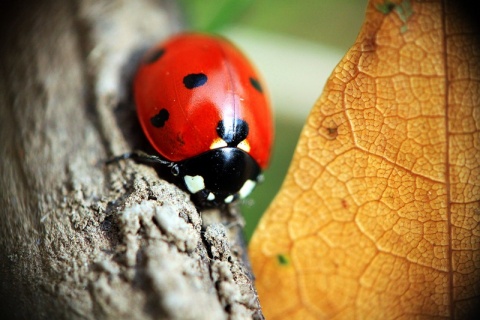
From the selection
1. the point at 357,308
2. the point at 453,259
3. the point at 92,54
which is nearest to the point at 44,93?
the point at 92,54

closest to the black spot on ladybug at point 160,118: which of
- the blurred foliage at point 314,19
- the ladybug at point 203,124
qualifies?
the ladybug at point 203,124

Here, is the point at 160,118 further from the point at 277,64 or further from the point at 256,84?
the point at 277,64

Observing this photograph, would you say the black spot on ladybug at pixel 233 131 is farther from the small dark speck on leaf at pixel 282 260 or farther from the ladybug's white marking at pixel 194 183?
the small dark speck on leaf at pixel 282 260

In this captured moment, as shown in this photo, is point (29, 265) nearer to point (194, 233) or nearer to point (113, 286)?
point (113, 286)

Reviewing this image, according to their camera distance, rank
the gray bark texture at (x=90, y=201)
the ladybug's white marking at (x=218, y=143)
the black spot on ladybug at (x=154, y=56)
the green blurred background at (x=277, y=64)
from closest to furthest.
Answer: the gray bark texture at (x=90, y=201) → the ladybug's white marking at (x=218, y=143) → the black spot on ladybug at (x=154, y=56) → the green blurred background at (x=277, y=64)

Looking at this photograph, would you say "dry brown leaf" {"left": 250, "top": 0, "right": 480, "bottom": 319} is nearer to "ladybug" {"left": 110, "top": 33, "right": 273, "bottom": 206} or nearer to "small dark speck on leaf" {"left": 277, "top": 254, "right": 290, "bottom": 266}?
"small dark speck on leaf" {"left": 277, "top": 254, "right": 290, "bottom": 266}

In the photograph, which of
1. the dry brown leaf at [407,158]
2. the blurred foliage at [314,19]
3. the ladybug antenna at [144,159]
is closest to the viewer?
the dry brown leaf at [407,158]

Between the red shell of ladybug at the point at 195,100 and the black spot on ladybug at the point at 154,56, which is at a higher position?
the black spot on ladybug at the point at 154,56

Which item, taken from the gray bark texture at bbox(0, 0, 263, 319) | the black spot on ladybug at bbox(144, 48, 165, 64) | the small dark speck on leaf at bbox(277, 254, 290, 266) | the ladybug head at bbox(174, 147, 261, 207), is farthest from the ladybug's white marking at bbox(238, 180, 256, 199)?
the black spot on ladybug at bbox(144, 48, 165, 64)

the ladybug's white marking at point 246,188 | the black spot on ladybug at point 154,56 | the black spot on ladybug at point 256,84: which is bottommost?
the ladybug's white marking at point 246,188
